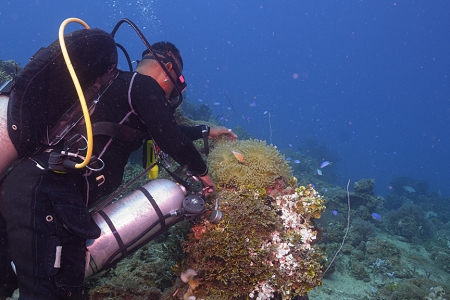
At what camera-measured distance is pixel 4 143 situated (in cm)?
159

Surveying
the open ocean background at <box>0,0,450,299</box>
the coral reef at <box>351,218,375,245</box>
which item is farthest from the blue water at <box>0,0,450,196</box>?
the coral reef at <box>351,218,375,245</box>

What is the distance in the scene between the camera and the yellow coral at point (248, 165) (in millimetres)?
3527

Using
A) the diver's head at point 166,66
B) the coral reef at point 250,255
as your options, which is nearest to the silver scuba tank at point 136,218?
the coral reef at point 250,255

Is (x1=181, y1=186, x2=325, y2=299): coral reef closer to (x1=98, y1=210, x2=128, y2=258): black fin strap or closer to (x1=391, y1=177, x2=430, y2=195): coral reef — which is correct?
(x1=98, y1=210, x2=128, y2=258): black fin strap

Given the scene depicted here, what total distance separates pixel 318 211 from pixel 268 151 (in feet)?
4.28

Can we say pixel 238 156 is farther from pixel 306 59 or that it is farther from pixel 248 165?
pixel 306 59

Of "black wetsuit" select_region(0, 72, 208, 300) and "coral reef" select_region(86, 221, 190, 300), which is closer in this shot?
"black wetsuit" select_region(0, 72, 208, 300)

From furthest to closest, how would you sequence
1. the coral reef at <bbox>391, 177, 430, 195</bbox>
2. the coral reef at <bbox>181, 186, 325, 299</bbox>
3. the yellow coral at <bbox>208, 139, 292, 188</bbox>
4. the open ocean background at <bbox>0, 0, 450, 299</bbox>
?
the open ocean background at <bbox>0, 0, 450, 299</bbox> < the coral reef at <bbox>391, 177, 430, 195</bbox> < the yellow coral at <bbox>208, 139, 292, 188</bbox> < the coral reef at <bbox>181, 186, 325, 299</bbox>

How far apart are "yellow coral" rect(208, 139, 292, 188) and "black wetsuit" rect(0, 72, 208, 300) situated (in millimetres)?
1529

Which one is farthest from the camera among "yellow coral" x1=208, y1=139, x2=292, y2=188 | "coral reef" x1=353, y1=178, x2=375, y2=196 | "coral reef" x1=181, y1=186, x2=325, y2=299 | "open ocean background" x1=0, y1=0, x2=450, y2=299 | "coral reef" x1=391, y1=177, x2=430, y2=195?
"open ocean background" x1=0, y1=0, x2=450, y2=299

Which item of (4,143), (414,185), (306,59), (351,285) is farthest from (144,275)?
(306,59)

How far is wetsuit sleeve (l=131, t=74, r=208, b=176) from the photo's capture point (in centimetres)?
212

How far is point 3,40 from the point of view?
128875mm

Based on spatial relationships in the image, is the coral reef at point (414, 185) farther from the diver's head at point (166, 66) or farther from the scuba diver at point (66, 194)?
the scuba diver at point (66, 194)
